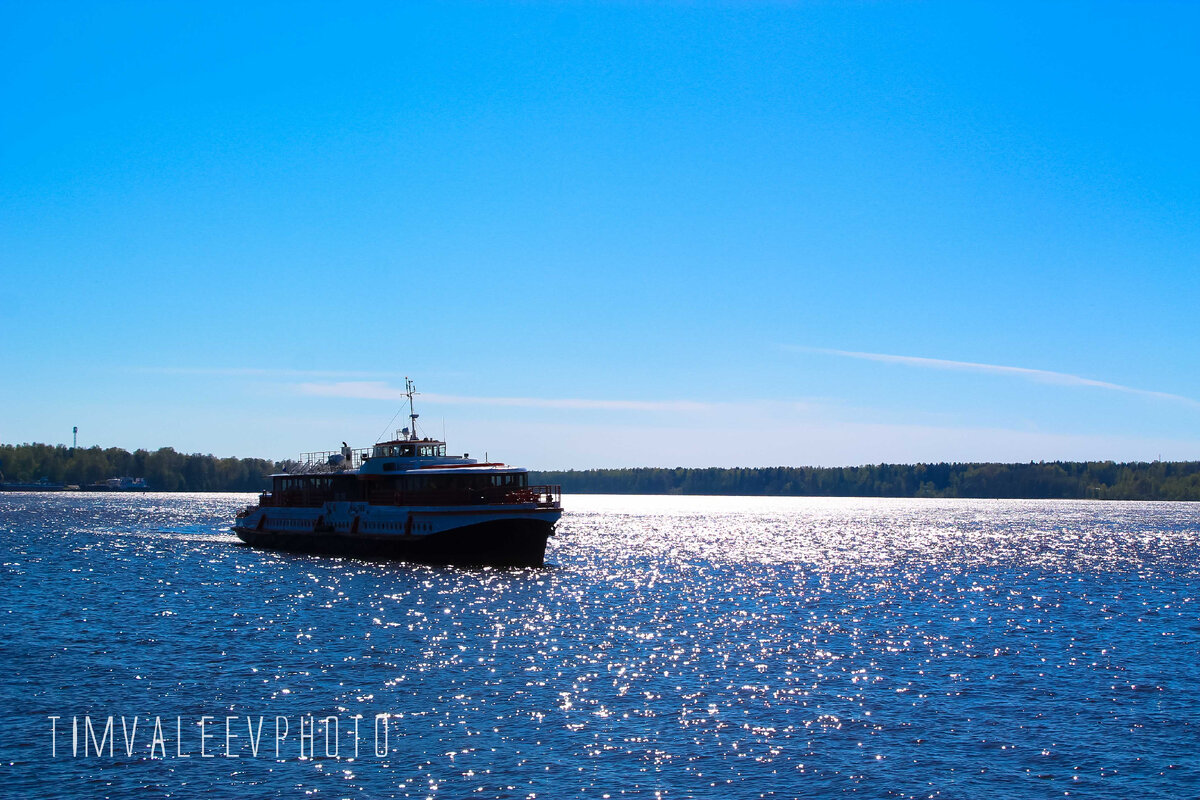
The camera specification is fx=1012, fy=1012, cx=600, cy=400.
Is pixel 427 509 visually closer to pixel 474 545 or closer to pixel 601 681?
pixel 474 545

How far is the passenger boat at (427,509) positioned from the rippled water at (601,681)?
6.40 feet

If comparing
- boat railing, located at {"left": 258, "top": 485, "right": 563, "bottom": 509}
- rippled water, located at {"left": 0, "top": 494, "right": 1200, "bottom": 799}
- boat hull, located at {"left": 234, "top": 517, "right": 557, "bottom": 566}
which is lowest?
rippled water, located at {"left": 0, "top": 494, "right": 1200, "bottom": 799}

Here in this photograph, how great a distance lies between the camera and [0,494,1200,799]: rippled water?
75.8 feet

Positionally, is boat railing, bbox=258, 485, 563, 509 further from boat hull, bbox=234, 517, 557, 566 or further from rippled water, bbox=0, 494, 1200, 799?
rippled water, bbox=0, 494, 1200, 799

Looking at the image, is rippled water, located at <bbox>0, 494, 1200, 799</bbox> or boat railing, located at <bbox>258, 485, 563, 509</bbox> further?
boat railing, located at <bbox>258, 485, 563, 509</bbox>

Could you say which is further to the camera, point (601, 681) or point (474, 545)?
point (474, 545)

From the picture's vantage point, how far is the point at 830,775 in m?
23.2

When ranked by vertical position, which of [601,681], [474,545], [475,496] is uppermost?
[475,496]

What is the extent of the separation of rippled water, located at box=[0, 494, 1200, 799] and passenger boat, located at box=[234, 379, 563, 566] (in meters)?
1.95

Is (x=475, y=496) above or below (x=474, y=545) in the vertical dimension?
above

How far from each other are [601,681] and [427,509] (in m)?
34.8

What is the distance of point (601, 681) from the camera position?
1298 inches

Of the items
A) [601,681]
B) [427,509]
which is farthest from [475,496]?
[601,681]

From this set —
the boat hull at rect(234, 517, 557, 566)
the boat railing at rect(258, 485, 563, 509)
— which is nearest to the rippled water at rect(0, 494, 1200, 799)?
the boat hull at rect(234, 517, 557, 566)
